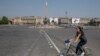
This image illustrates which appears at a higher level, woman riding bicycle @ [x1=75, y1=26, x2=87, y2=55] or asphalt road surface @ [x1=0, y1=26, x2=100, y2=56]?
woman riding bicycle @ [x1=75, y1=26, x2=87, y2=55]

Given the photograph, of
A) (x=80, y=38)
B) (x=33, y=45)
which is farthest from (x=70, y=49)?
(x=33, y=45)

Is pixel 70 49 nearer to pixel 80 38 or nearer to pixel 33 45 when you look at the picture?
pixel 80 38

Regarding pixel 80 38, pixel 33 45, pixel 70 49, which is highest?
pixel 80 38

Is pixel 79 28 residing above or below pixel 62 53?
above

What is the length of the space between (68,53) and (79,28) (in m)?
1.44

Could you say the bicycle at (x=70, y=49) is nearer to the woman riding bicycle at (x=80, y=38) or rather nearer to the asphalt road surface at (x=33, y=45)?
the woman riding bicycle at (x=80, y=38)

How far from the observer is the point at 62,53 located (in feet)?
40.4

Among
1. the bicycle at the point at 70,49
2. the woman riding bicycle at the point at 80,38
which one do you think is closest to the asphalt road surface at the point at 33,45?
the bicycle at the point at 70,49

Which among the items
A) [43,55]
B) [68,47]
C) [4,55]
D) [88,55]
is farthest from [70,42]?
[4,55]

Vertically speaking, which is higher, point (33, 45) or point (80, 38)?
point (80, 38)

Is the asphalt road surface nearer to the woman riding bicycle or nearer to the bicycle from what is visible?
the bicycle

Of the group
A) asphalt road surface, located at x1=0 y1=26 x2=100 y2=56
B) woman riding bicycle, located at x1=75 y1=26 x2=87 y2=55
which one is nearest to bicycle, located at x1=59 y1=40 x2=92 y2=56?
woman riding bicycle, located at x1=75 y1=26 x2=87 y2=55

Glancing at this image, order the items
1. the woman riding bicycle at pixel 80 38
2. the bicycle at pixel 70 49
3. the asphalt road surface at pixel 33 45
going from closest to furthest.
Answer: the bicycle at pixel 70 49 → the woman riding bicycle at pixel 80 38 → the asphalt road surface at pixel 33 45

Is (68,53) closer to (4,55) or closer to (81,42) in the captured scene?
(81,42)
